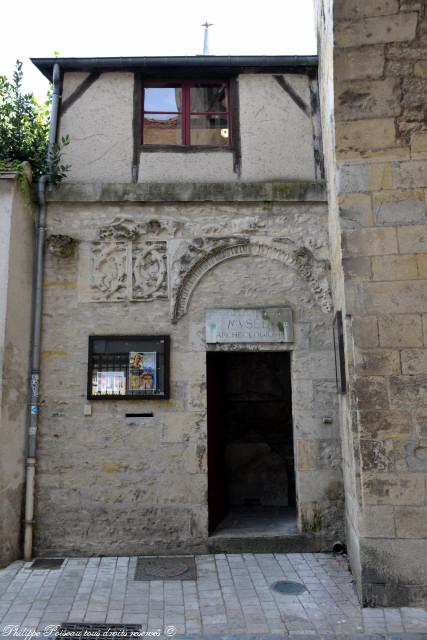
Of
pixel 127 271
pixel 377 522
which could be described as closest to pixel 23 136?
A: pixel 127 271

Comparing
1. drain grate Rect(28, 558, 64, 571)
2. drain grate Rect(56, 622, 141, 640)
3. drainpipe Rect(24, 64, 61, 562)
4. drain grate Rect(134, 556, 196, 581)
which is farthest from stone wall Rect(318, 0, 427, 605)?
drainpipe Rect(24, 64, 61, 562)

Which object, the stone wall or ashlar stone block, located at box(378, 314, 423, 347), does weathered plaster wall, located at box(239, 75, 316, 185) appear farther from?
ashlar stone block, located at box(378, 314, 423, 347)

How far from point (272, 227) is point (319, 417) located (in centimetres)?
196

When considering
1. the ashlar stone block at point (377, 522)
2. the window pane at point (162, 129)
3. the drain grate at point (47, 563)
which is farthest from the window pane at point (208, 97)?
the drain grate at point (47, 563)

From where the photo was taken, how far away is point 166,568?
4477 millimetres

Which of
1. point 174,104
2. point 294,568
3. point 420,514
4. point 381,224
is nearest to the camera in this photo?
point 420,514

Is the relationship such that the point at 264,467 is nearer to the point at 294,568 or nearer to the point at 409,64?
the point at 294,568

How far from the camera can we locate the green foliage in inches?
206

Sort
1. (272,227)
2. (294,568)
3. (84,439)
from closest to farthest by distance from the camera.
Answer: (294,568)
(84,439)
(272,227)

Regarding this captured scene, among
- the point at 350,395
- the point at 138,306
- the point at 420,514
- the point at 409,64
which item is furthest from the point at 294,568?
the point at 409,64

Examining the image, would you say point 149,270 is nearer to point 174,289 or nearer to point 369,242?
point 174,289

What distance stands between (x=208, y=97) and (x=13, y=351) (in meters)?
3.45

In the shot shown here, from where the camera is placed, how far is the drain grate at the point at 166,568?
14.0 feet

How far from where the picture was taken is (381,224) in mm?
4160
